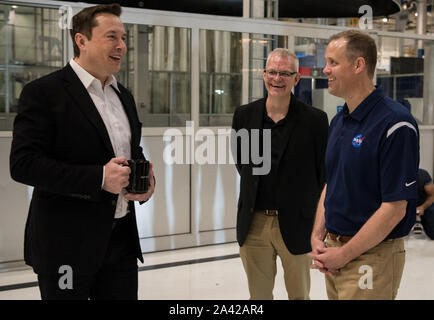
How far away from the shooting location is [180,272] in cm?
457

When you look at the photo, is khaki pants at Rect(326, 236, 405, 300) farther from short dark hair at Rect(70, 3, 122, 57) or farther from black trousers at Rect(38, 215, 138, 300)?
short dark hair at Rect(70, 3, 122, 57)

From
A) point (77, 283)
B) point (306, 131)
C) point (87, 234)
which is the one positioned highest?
point (306, 131)

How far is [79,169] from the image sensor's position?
1.79 m

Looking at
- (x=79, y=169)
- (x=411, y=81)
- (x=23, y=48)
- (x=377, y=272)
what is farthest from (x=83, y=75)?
(x=411, y=81)

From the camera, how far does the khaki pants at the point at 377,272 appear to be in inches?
70.9

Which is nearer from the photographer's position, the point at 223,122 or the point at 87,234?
the point at 87,234

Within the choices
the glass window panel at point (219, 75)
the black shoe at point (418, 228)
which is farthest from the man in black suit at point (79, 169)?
→ the black shoe at point (418, 228)

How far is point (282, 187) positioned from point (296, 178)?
9 cm

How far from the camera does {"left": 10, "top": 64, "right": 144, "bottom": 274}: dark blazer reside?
1770 mm

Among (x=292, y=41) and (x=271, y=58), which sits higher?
(x=292, y=41)

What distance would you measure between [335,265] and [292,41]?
4.38 m

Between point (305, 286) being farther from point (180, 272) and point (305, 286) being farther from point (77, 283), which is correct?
point (180, 272)

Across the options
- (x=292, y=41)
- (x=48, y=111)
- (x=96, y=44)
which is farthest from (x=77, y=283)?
(x=292, y=41)

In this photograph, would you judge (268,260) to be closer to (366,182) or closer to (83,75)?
(366,182)
